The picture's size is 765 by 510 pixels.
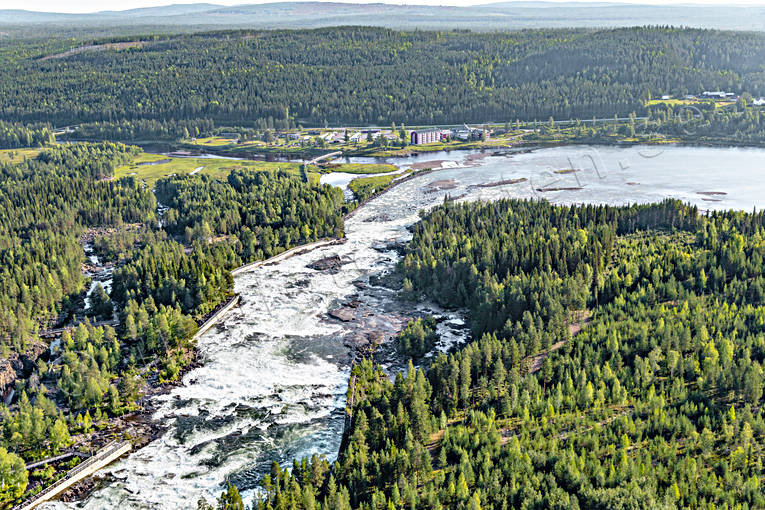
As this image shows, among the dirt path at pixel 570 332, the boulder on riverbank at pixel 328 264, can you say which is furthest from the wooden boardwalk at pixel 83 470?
the boulder on riverbank at pixel 328 264

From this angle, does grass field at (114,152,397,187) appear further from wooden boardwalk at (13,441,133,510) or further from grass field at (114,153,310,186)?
wooden boardwalk at (13,441,133,510)

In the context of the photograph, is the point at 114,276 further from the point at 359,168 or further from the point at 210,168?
the point at 359,168

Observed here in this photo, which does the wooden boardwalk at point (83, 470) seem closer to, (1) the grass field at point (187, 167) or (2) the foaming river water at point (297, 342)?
(2) the foaming river water at point (297, 342)

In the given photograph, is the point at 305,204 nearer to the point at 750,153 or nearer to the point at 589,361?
the point at 589,361

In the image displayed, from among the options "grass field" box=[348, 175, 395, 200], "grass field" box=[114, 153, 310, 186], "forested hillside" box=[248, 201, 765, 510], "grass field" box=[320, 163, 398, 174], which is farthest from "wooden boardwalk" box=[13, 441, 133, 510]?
"grass field" box=[320, 163, 398, 174]

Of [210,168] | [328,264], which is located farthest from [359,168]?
[328,264]

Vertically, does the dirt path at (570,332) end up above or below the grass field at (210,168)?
below
